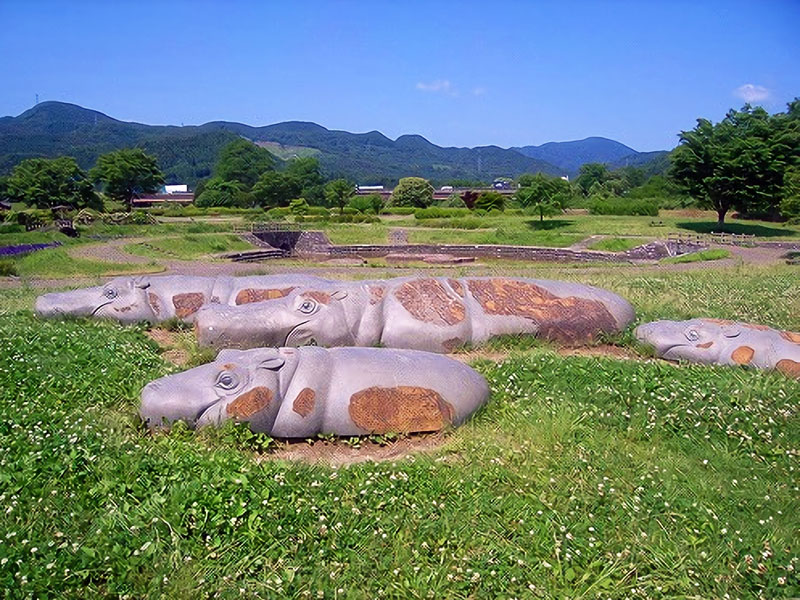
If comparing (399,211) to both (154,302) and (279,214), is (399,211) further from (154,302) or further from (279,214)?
(154,302)

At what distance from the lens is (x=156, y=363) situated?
8031mm

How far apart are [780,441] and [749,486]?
3.45 ft

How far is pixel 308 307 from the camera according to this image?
877cm

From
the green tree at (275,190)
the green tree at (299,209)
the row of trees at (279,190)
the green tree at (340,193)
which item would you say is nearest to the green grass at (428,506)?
the green tree at (299,209)

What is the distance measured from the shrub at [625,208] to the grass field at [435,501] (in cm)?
5031

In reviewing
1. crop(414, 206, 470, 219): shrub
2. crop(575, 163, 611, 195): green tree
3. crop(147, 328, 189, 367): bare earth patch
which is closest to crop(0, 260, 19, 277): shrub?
crop(147, 328, 189, 367): bare earth patch

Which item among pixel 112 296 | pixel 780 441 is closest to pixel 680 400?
pixel 780 441

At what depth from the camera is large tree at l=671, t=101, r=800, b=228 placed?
36625 millimetres

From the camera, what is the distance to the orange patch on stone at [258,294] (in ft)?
34.8

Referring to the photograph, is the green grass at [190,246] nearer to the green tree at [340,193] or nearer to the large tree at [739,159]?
the large tree at [739,159]

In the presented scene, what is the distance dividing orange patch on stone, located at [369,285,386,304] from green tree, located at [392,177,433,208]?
198 ft

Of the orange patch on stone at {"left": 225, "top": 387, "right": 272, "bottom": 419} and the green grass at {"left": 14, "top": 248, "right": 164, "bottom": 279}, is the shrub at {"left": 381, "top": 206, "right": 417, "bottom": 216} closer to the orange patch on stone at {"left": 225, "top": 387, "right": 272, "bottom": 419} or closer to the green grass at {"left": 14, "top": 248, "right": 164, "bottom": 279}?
the green grass at {"left": 14, "top": 248, "right": 164, "bottom": 279}

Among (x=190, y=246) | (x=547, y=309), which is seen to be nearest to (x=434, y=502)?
(x=547, y=309)

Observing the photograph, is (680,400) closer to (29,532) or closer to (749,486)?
(749,486)
